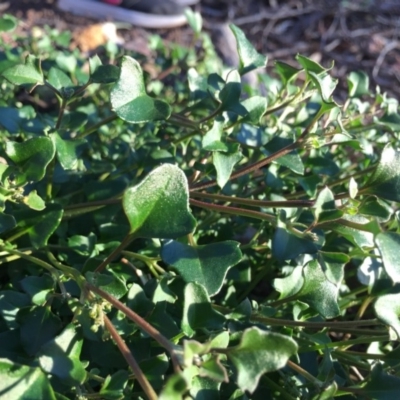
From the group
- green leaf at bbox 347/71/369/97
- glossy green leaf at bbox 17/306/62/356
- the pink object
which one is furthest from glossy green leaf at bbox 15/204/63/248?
the pink object

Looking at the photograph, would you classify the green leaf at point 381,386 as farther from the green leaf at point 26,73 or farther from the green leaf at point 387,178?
the green leaf at point 26,73

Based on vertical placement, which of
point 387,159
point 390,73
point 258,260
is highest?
point 387,159

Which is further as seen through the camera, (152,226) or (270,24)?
(270,24)

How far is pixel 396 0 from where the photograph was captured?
3484 millimetres

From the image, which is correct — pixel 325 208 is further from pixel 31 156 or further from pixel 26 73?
pixel 26 73

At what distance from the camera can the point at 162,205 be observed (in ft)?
2.66

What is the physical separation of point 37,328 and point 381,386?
1.59 ft

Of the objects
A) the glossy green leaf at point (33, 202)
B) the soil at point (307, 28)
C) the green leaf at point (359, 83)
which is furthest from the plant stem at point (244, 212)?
the soil at point (307, 28)

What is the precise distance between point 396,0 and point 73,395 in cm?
317

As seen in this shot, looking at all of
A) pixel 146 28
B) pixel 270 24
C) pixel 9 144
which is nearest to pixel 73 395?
pixel 9 144

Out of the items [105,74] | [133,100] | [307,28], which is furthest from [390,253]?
[307,28]

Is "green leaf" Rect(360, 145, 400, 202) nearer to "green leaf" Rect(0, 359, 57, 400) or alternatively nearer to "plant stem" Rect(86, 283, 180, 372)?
"plant stem" Rect(86, 283, 180, 372)

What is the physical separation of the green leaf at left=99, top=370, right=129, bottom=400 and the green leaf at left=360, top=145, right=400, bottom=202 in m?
0.44

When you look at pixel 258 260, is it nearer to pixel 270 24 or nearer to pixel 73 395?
pixel 73 395
